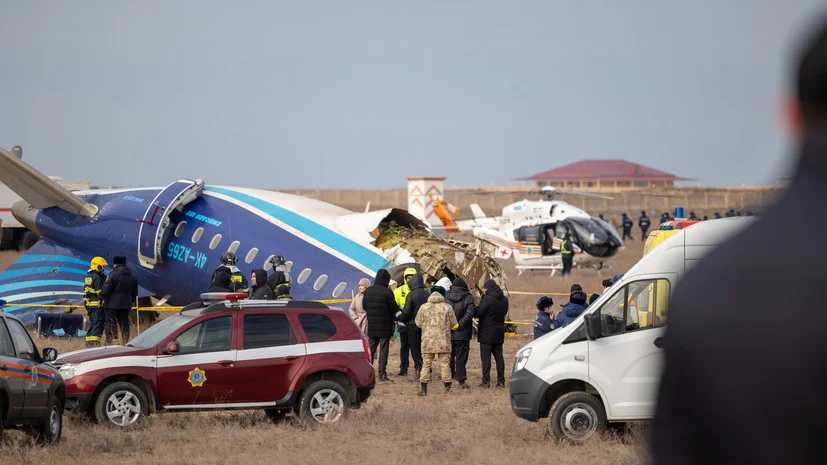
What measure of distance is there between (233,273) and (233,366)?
7.52 m

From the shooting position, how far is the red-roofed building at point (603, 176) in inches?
5650

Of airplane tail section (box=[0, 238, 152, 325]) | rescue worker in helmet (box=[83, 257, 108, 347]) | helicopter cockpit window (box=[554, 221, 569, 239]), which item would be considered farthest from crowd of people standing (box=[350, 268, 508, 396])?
helicopter cockpit window (box=[554, 221, 569, 239])

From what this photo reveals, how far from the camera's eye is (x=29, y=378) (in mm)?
→ 11094

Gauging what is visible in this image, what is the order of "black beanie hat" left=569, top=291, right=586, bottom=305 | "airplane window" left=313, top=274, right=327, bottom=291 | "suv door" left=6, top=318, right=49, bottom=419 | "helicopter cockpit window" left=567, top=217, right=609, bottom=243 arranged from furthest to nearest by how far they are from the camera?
1. "helicopter cockpit window" left=567, top=217, right=609, bottom=243
2. "airplane window" left=313, top=274, right=327, bottom=291
3. "black beanie hat" left=569, top=291, right=586, bottom=305
4. "suv door" left=6, top=318, right=49, bottom=419

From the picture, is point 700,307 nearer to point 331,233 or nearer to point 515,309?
point 331,233

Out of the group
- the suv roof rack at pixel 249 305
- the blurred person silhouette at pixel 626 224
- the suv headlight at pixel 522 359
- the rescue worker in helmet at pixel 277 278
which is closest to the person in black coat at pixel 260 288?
the rescue worker in helmet at pixel 277 278

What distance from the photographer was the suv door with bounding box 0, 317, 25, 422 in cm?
1066

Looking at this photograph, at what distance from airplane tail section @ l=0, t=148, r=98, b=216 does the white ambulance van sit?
15219mm

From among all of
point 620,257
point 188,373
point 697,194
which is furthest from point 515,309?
point 697,194

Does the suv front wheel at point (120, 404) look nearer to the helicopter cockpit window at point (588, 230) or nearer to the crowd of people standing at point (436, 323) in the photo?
the crowd of people standing at point (436, 323)

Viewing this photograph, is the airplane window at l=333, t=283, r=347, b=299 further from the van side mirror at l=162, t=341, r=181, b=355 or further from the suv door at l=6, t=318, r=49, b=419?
the suv door at l=6, t=318, r=49, b=419

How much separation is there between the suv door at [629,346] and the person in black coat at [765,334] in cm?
964

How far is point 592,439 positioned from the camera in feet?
38.9

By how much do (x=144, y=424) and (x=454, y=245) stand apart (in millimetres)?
10329
